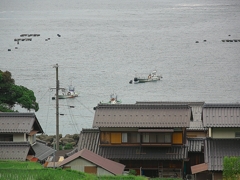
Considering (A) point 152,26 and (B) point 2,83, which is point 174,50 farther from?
(B) point 2,83

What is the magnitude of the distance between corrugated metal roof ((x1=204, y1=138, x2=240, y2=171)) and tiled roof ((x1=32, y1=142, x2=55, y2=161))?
26.8 feet

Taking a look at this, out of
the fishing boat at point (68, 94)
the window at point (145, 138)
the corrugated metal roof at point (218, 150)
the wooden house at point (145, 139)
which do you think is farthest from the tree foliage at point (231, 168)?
the fishing boat at point (68, 94)

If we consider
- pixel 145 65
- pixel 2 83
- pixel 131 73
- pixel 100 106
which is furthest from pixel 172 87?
pixel 100 106

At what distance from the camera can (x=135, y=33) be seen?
15962 centimetres

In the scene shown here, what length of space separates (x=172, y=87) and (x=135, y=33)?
79.9m

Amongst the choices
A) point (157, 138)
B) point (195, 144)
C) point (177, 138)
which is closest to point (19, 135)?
point (157, 138)

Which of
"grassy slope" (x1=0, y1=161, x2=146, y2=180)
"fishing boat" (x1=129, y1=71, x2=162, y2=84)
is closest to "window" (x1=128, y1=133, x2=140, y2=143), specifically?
"grassy slope" (x1=0, y1=161, x2=146, y2=180)

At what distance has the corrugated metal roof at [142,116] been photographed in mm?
32750

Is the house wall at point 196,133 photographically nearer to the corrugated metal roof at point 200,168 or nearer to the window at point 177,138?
the window at point 177,138

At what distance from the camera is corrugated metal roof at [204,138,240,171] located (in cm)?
2933

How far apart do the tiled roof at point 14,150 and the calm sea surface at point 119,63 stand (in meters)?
20.7

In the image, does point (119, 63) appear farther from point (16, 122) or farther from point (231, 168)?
point (231, 168)

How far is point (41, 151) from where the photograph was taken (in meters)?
35.2

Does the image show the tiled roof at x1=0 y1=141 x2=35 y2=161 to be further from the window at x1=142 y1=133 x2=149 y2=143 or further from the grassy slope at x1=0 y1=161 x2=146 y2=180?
the window at x1=142 y1=133 x2=149 y2=143
